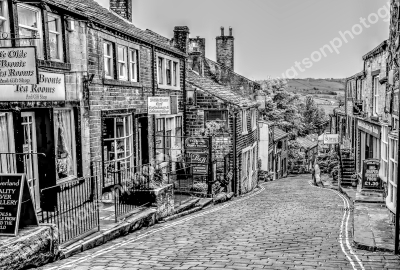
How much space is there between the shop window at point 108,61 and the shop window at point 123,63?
528mm

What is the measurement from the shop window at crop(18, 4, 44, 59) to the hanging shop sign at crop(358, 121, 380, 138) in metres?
16.1

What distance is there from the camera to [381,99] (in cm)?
2008

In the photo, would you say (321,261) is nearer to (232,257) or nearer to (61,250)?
(232,257)

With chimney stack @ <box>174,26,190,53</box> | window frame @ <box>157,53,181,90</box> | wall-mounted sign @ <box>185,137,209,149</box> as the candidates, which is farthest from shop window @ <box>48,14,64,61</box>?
chimney stack @ <box>174,26,190,53</box>

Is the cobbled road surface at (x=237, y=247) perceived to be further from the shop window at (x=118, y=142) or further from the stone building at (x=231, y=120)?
the stone building at (x=231, y=120)

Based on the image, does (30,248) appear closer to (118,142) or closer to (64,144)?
(64,144)

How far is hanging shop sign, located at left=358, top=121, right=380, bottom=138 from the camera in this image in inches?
826

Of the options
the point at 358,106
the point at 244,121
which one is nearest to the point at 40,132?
the point at 244,121

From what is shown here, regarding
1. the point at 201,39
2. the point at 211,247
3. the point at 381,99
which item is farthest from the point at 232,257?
the point at 201,39

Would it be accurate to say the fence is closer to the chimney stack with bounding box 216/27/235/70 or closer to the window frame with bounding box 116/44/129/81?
the window frame with bounding box 116/44/129/81

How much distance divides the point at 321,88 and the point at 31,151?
109 meters

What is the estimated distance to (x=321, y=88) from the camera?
11312 centimetres

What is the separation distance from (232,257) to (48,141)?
5.81 meters

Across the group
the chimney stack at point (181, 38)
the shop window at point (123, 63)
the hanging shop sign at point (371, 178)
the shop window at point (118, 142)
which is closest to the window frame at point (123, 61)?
the shop window at point (123, 63)
